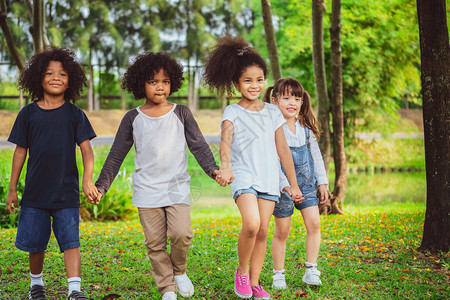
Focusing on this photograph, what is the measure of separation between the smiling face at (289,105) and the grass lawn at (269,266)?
1.38 meters

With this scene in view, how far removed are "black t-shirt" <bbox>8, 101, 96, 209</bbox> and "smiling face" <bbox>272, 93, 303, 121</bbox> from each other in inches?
60.4

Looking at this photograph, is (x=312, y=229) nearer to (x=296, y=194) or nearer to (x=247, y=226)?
(x=296, y=194)

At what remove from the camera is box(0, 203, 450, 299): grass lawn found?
4.07 metres

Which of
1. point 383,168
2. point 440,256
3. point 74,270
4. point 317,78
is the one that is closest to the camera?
point 74,270

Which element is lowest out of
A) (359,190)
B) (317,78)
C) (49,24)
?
(359,190)

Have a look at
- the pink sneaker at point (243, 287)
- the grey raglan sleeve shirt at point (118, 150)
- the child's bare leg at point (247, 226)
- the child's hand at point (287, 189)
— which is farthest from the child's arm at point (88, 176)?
the child's hand at point (287, 189)

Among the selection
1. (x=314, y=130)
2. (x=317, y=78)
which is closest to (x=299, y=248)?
(x=314, y=130)

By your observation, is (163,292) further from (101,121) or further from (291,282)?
(101,121)

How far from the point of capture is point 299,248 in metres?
5.48

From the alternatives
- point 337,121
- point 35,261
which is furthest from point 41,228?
point 337,121

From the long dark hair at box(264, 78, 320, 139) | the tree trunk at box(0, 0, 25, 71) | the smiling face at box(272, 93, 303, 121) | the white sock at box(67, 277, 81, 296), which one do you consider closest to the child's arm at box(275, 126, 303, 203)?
the smiling face at box(272, 93, 303, 121)

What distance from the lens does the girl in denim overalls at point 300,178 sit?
402cm

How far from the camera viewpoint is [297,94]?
13.6 feet

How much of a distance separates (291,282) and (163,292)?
3.78 feet
